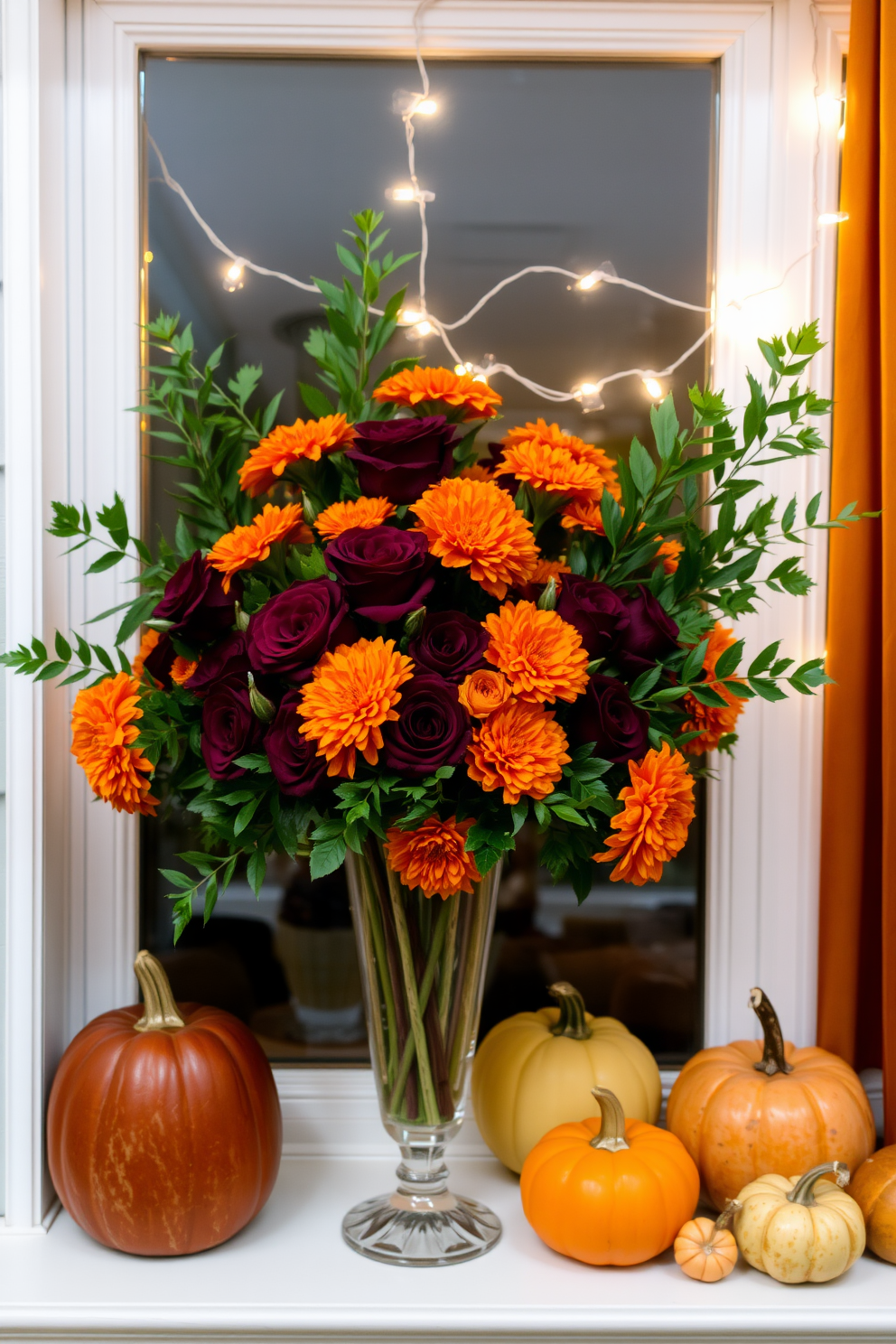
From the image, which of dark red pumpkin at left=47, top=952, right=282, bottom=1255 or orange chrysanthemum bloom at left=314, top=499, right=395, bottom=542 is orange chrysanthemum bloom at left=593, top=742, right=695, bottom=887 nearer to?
orange chrysanthemum bloom at left=314, top=499, right=395, bottom=542

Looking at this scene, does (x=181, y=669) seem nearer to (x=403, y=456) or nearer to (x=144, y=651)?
(x=144, y=651)

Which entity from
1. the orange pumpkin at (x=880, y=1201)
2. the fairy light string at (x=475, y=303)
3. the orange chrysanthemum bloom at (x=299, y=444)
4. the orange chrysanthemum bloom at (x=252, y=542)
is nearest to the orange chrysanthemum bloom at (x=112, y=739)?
the orange chrysanthemum bloom at (x=252, y=542)

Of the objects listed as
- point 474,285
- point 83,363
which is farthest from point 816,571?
point 83,363

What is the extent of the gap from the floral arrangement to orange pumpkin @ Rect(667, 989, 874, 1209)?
325 mm

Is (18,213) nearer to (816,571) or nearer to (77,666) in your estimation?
(77,666)

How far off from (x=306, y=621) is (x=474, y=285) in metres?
0.65

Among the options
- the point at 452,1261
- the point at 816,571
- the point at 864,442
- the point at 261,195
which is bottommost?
the point at 452,1261

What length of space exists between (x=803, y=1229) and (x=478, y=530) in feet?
2.34

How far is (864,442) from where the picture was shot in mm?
1134

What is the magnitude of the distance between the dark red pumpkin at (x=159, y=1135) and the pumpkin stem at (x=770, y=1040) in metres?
0.53

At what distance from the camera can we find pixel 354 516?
0.86 m

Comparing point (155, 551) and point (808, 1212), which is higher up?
point (155, 551)

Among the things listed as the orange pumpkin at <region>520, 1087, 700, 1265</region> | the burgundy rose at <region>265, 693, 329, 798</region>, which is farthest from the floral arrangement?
the orange pumpkin at <region>520, 1087, 700, 1265</region>

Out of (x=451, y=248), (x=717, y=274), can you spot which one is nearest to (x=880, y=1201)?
(x=717, y=274)
